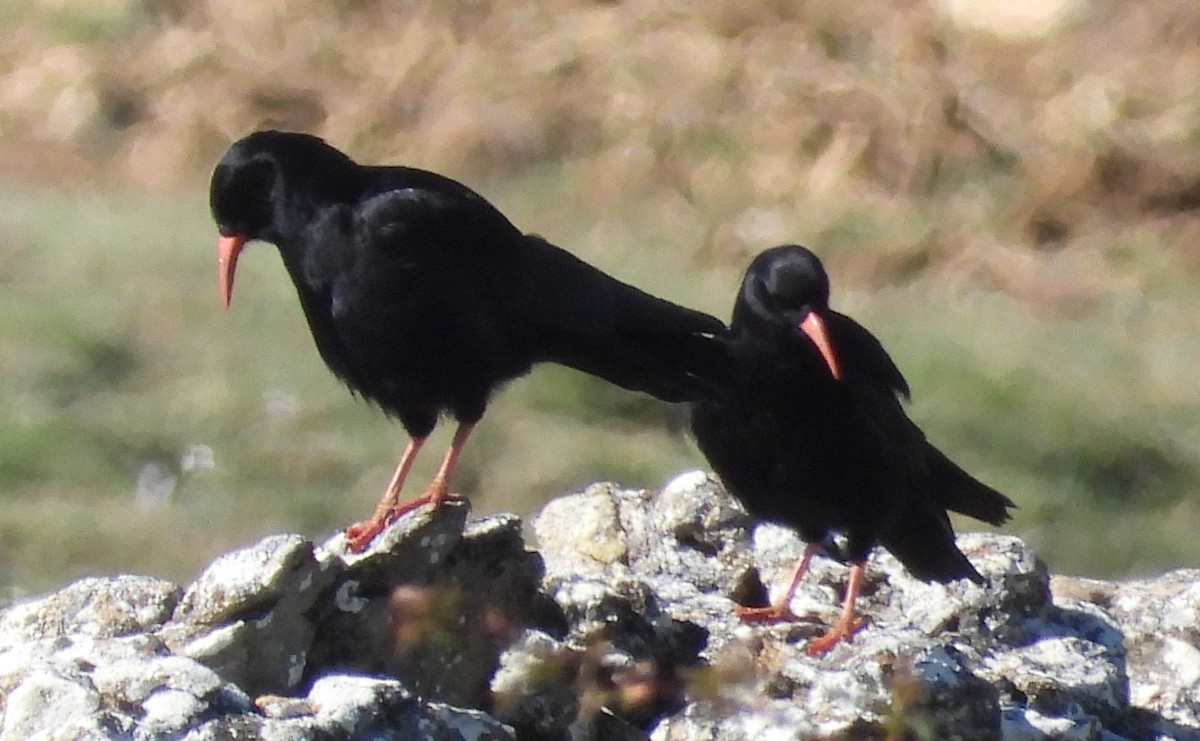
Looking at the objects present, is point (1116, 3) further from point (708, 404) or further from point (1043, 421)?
point (708, 404)

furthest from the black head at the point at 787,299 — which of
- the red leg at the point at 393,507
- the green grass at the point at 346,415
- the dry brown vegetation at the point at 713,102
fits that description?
the dry brown vegetation at the point at 713,102

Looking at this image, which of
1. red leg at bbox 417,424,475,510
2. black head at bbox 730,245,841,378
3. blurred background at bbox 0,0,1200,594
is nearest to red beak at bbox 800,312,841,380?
black head at bbox 730,245,841,378

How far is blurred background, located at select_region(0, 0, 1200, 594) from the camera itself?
8.73 m

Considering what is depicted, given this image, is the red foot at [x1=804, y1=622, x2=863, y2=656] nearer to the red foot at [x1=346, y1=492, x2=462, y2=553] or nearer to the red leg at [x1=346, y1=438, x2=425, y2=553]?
the red foot at [x1=346, y1=492, x2=462, y2=553]

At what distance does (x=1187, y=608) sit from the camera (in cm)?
515

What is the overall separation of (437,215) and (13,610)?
1431 mm

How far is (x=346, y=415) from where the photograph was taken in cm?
930

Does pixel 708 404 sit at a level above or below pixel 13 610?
above

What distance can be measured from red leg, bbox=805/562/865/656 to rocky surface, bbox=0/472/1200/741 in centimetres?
6

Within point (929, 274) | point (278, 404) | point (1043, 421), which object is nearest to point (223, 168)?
point (278, 404)

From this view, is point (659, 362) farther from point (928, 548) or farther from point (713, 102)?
point (713, 102)

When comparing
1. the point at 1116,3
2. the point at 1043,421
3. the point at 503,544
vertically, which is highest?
the point at 1116,3

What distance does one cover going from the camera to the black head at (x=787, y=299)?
523cm

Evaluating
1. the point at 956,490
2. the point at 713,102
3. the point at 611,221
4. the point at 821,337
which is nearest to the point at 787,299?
the point at 821,337
